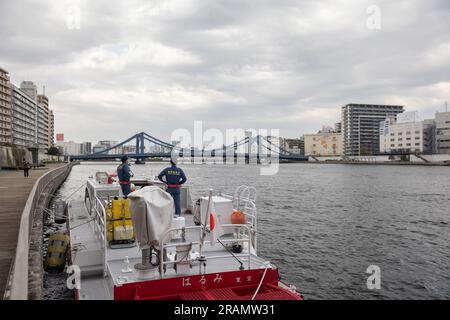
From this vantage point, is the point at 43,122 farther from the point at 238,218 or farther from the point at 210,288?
the point at 210,288

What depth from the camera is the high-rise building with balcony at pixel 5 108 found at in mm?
88062

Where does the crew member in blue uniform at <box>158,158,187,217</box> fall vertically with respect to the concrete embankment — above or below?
above

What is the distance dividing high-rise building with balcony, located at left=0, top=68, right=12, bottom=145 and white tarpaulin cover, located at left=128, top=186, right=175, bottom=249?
95.1 meters

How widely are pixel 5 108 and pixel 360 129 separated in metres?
134

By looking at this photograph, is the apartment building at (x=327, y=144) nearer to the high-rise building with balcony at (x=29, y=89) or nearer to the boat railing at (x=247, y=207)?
the high-rise building with balcony at (x=29, y=89)

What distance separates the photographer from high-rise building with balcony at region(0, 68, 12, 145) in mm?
88062

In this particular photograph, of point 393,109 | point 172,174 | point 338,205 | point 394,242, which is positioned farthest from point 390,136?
point 172,174

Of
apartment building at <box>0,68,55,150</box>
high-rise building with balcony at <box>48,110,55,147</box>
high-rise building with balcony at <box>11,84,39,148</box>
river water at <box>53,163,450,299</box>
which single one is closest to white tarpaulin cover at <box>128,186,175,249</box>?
river water at <box>53,163,450,299</box>

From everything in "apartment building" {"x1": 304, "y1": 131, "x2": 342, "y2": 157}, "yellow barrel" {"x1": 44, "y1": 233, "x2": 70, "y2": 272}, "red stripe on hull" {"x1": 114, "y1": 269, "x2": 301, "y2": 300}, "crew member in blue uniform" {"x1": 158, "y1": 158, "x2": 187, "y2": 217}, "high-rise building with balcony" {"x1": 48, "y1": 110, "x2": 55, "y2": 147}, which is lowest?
"yellow barrel" {"x1": 44, "y1": 233, "x2": 70, "y2": 272}

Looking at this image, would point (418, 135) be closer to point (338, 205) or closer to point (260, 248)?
point (338, 205)

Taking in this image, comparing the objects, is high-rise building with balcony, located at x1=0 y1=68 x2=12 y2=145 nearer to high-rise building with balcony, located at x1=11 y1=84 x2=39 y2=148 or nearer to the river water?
high-rise building with balcony, located at x1=11 y1=84 x2=39 y2=148

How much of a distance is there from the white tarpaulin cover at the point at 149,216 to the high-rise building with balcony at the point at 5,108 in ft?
312
